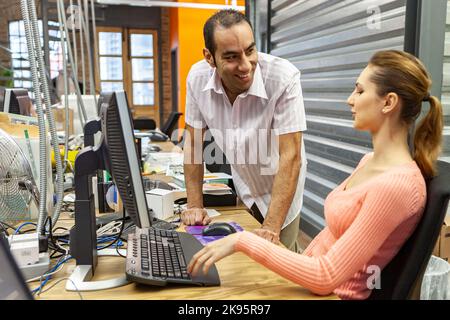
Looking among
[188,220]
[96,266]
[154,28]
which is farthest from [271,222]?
[154,28]

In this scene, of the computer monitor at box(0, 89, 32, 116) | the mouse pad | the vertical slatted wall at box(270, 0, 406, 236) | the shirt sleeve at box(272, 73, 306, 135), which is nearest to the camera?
the mouse pad

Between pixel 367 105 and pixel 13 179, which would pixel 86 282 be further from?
pixel 367 105

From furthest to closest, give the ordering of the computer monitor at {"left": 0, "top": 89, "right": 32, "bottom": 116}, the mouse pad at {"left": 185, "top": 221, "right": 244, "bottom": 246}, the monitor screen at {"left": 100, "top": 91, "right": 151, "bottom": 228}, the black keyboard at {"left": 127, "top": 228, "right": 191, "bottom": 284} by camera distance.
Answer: the computer monitor at {"left": 0, "top": 89, "right": 32, "bottom": 116} → the mouse pad at {"left": 185, "top": 221, "right": 244, "bottom": 246} → the black keyboard at {"left": 127, "top": 228, "right": 191, "bottom": 284} → the monitor screen at {"left": 100, "top": 91, "right": 151, "bottom": 228}

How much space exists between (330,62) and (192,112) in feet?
4.75

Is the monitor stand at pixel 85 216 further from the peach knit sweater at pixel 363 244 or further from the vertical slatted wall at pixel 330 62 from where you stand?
the vertical slatted wall at pixel 330 62

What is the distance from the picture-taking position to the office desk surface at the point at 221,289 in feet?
3.09

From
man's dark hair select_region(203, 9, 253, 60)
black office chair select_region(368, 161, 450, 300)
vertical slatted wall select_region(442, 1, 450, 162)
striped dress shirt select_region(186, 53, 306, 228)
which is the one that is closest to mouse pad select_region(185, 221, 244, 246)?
striped dress shirt select_region(186, 53, 306, 228)

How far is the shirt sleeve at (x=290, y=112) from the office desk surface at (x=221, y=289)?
0.72 m

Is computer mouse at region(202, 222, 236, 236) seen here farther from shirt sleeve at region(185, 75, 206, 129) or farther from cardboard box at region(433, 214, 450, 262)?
cardboard box at region(433, 214, 450, 262)

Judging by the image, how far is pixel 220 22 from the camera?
5.11ft

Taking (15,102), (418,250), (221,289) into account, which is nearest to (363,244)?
(418,250)

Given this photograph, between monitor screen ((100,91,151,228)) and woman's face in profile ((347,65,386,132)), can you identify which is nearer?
monitor screen ((100,91,151,228))

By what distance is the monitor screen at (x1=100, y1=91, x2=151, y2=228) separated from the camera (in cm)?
89

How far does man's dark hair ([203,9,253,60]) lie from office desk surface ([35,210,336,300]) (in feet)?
2.85
